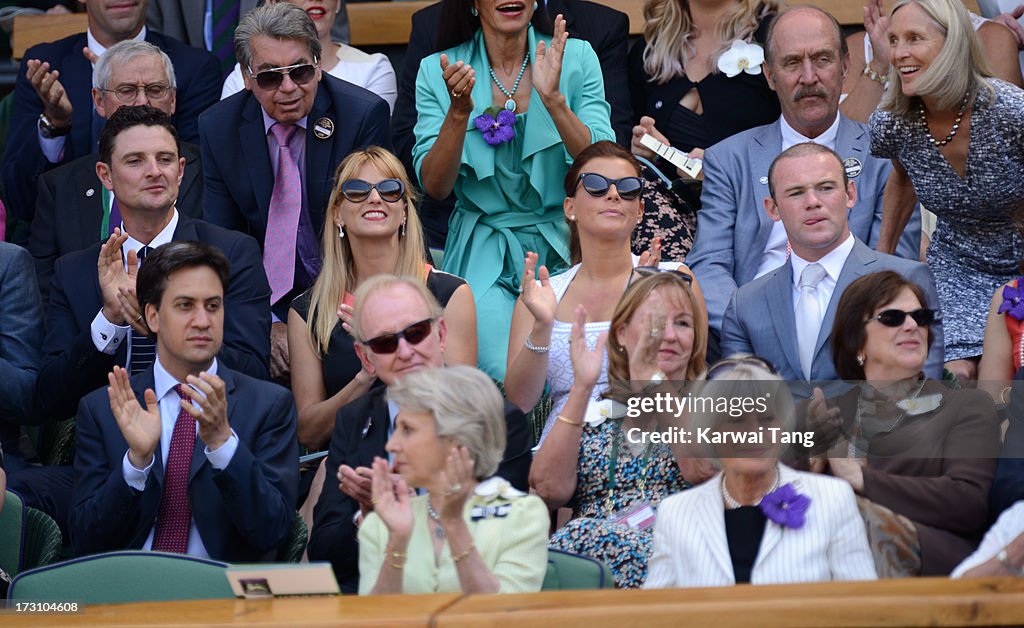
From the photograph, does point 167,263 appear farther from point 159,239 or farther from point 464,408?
point 464,408

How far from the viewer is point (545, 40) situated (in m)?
5.14

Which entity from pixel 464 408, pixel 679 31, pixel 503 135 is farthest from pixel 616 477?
pixel 679 31

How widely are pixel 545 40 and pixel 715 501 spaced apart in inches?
94.8

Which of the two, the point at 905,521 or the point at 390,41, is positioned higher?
the point at 390,41

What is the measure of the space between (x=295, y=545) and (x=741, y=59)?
258 cm

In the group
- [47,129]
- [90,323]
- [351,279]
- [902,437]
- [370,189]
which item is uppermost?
[47,129]

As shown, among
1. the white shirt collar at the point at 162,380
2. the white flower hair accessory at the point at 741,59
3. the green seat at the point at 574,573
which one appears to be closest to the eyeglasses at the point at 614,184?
the white flower hair accessory at the point at 741,59

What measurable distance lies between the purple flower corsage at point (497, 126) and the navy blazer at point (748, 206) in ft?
2.22

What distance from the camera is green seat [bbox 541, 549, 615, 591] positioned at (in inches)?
121

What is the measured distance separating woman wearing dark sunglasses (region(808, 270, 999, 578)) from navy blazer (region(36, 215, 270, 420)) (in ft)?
5.56

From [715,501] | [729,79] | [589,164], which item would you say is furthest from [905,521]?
[729,79]

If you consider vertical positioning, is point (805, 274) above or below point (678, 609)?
above

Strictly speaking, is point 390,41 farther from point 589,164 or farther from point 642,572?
point 642,572

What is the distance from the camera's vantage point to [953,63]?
4297 mm
